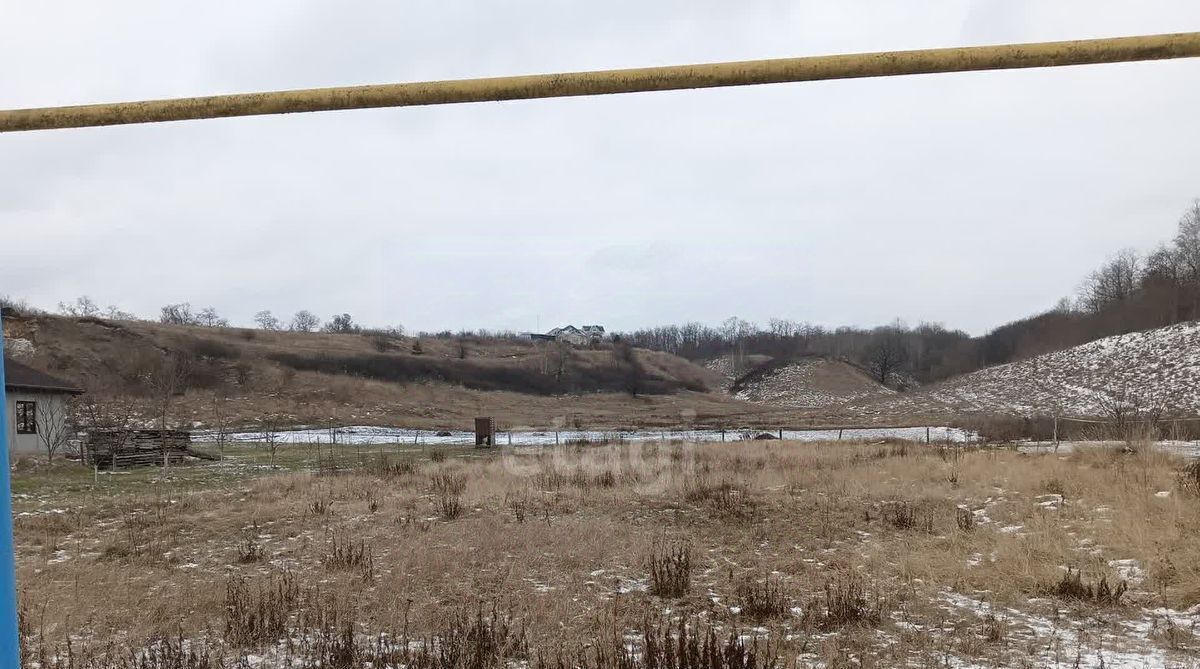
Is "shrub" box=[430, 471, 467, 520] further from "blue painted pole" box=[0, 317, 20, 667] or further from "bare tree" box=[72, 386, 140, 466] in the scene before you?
"bare tree" box=[72, 386, 140, 466]

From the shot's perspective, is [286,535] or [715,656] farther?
[286,535]

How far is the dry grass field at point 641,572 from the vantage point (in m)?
5.88

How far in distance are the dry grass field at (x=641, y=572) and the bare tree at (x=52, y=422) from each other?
45.6 ft

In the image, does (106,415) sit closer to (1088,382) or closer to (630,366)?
(1088,382)

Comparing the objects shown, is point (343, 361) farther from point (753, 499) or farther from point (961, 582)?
point (961, 582)

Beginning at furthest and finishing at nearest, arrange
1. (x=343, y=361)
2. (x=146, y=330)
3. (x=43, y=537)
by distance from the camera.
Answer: (x=343, y=361) → (x=146, y=330) → (x=43, y=537)

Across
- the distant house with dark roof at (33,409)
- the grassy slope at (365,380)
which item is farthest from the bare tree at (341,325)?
the distant house with dark roof at (33,409)

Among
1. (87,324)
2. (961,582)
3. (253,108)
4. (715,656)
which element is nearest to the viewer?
(253,108)

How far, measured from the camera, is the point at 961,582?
785cm

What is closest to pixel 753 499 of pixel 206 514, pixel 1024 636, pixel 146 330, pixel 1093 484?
pixel 1093 484

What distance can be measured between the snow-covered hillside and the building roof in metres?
50.5

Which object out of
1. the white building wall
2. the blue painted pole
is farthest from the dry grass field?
the white building wall

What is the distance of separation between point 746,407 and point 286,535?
64.7 m

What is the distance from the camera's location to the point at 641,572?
865cm
